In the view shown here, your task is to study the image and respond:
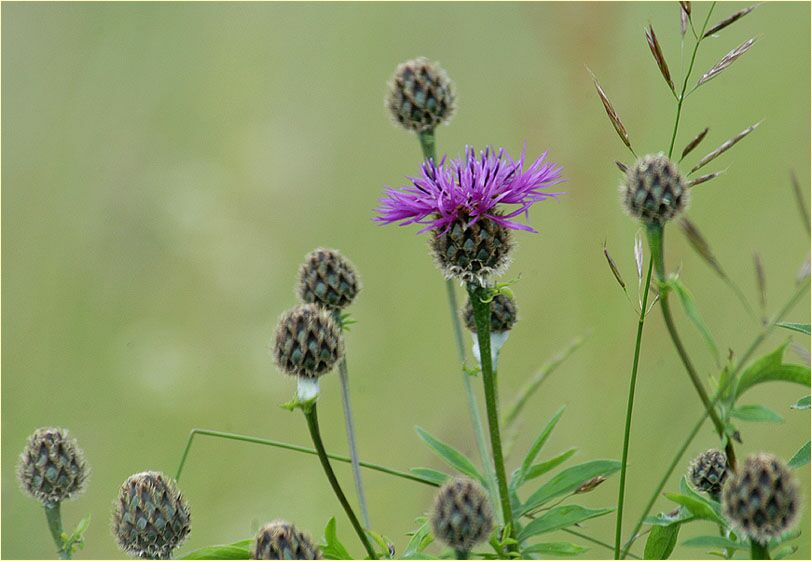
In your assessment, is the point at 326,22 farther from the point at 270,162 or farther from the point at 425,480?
the point at 425,480

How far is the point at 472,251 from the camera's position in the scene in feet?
3.72

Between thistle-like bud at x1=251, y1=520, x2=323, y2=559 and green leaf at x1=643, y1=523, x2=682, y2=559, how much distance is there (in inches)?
13.8

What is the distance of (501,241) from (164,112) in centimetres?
240

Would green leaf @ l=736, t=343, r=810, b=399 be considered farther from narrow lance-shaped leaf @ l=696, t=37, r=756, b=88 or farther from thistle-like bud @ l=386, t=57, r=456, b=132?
thistle-like bud @ l=386, t=57, r=456, b=132

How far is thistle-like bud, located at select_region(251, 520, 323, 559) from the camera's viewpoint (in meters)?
0.74

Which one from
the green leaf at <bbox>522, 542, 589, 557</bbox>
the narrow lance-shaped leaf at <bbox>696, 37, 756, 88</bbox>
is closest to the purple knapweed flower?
the narrow lance-shaped leaf at <bbox>696, 37, 756, 88</bbox>

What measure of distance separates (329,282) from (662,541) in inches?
21.3

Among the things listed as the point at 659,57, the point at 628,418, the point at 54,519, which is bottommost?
A: the point at 54,519

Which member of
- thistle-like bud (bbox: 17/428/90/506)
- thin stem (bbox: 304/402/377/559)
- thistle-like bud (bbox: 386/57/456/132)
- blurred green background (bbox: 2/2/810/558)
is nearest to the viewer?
thin stem (bbox: 304/402/377/559)

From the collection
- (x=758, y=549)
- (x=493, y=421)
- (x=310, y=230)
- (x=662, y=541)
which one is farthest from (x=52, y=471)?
(x=310, y=230)

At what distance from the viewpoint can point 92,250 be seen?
9.78 ft

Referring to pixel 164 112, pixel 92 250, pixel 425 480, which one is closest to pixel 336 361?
pixel 425 480

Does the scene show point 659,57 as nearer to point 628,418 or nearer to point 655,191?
point 655,191

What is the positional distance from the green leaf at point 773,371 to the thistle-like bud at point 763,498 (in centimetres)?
11
